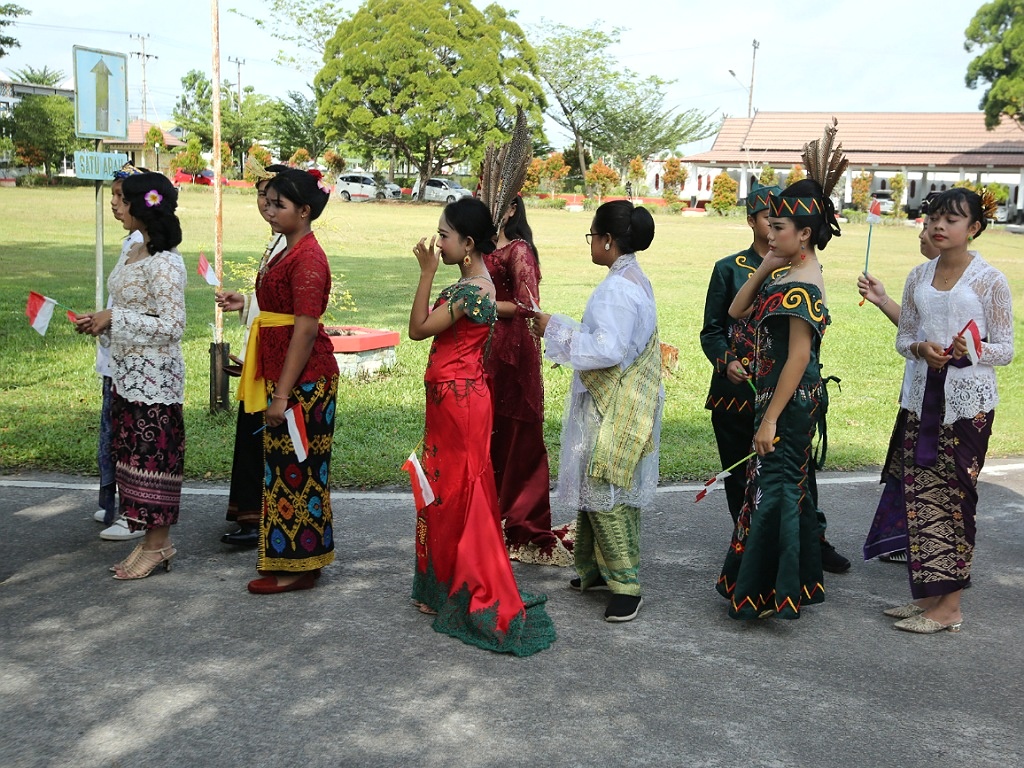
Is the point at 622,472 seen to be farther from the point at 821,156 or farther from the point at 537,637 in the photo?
the point at 821,156

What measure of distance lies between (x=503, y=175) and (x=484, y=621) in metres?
2.29

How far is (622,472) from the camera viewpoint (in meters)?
4.55

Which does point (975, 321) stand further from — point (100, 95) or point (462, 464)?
point (100, 95)

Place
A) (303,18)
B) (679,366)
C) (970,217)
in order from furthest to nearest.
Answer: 1. (303,18)
2. (679,366)
3. (970,217)

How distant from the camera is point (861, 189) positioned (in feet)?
173

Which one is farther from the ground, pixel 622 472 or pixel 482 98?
pixel 482 98

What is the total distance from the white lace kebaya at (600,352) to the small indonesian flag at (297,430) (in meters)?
1.13

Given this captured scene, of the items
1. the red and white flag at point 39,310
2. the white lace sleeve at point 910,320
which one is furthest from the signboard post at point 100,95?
the white lace sleeve at point 910,320

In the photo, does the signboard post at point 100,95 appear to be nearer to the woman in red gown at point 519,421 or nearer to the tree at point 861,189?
the woman in red gown at point 519,421

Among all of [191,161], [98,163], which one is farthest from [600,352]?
[191,161]

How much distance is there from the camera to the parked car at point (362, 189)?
50094 mm

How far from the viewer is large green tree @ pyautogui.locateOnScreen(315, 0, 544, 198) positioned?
4847 centimetres

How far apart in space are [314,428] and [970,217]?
306 cm

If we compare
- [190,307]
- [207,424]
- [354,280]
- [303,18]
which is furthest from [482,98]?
[207,424]
